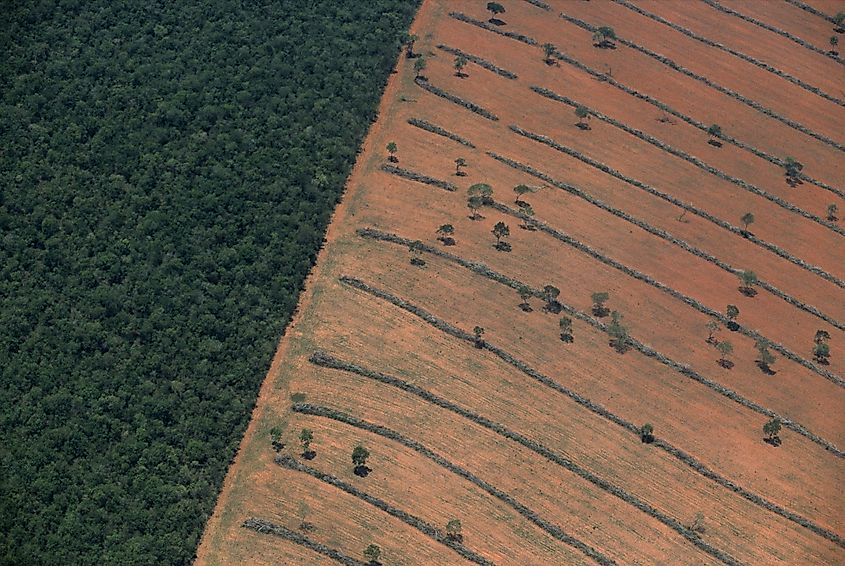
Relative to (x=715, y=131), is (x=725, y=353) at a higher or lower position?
lower

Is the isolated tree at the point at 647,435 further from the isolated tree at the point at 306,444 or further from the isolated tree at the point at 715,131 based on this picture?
the isolated tree at the point at 715,131

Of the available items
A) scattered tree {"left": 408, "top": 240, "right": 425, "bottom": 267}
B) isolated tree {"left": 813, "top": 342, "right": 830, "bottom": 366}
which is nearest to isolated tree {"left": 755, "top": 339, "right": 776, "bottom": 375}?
isolated tree {"left": 813, "top": 342, "right": 830, "bottom": 366}

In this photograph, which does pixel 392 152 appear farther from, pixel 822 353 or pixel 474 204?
pixel 822 353

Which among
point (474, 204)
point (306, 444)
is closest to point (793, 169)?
point (474, 204)

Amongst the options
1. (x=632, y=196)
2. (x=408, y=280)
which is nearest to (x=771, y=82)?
(x=632, y=196)

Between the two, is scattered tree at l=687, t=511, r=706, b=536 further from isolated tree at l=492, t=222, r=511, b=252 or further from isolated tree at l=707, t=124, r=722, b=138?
isolated tree at l=707, t=124, r=722, b=138
